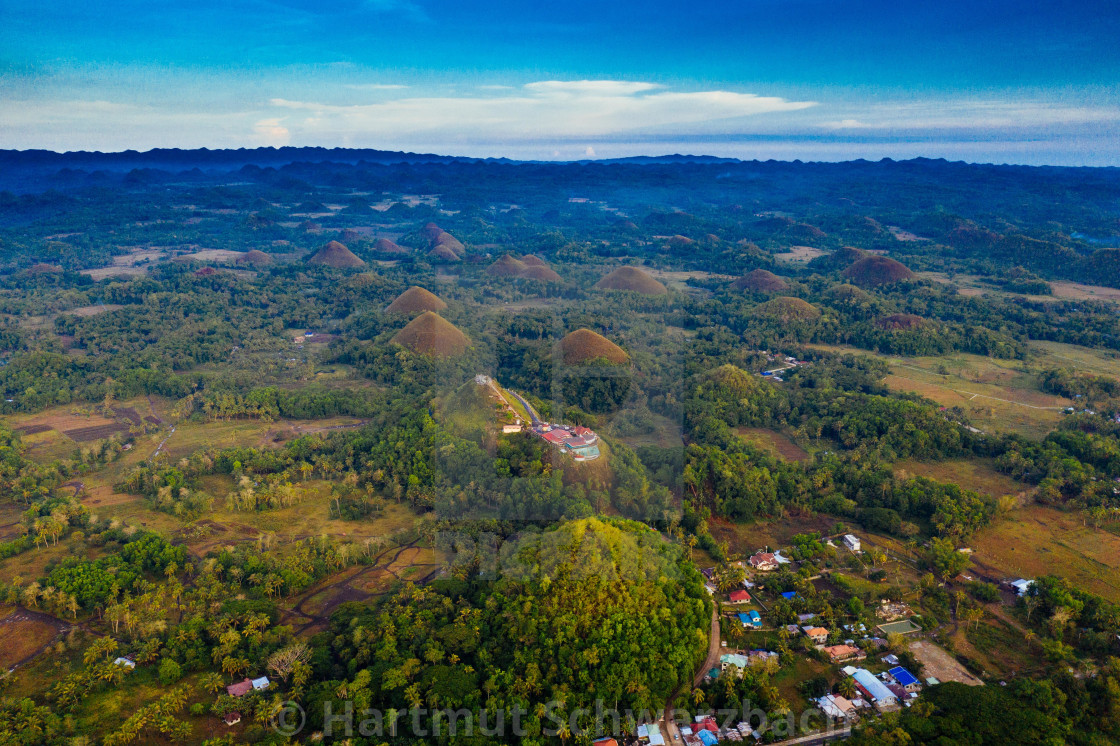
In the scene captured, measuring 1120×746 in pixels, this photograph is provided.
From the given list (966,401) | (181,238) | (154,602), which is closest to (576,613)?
(154,602)

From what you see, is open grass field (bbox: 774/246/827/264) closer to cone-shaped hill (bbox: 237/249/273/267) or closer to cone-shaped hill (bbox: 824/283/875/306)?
cone-shaped hill (bbox: 824/283/875/306)

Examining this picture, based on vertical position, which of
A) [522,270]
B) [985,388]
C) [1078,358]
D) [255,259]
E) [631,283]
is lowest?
[985,388]

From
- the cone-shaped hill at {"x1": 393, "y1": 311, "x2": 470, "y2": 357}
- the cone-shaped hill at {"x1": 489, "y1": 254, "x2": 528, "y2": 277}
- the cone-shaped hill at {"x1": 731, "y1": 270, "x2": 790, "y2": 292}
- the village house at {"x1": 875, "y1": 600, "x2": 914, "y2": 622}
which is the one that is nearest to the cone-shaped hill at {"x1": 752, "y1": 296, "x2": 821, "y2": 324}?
the cone-shaped hill at {"x1": 731, "y1": 270, "x2": 790, "y2": 292}

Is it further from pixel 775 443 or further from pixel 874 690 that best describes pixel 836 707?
pixel 775 443

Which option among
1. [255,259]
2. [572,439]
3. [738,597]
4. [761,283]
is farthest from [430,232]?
[738,597]

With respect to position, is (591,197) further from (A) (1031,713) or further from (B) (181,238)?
(A) (1031,713)

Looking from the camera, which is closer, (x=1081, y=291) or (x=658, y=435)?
(x=658, y=435)
